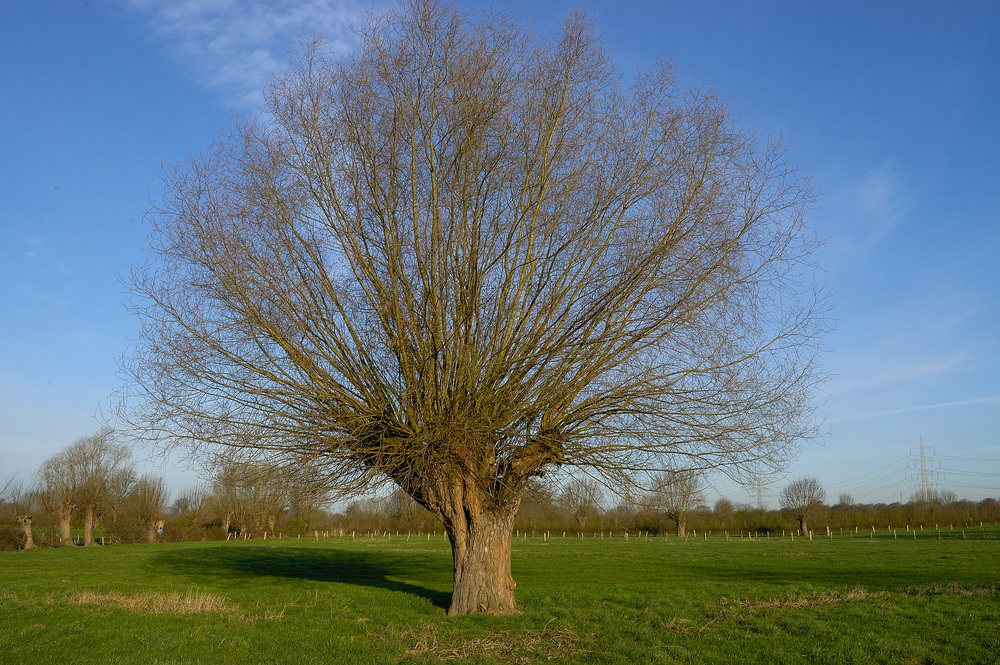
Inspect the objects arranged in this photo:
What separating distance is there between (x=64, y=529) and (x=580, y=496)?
6136cm

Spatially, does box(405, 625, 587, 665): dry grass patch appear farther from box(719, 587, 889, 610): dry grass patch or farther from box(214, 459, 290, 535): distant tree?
box(719, 587, 889, 610): dry grass patch

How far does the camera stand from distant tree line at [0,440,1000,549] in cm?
1017

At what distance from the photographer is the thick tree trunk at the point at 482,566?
10.9 meters

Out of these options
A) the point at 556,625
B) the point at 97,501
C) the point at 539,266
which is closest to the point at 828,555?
the point at 556,625

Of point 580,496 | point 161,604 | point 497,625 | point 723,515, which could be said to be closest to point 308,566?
point 161,604

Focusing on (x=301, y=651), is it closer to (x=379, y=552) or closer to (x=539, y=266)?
(x=539, y=266)

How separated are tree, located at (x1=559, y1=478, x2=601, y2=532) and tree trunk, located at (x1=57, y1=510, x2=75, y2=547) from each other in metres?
59.9

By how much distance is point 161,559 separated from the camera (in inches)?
1366

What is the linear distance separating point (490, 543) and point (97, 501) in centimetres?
5953

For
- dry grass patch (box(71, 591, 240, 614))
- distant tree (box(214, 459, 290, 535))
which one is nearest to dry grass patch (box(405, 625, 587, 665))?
distant tree (box(214, 459, 290, 535))

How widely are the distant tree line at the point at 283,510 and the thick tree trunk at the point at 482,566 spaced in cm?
91

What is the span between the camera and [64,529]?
55688 millimetres

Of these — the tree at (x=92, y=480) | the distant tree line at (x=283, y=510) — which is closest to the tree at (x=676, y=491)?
the distant tree line at (x=283, y=510)

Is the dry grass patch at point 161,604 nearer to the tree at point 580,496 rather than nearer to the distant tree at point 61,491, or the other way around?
the tree at point 580,496
